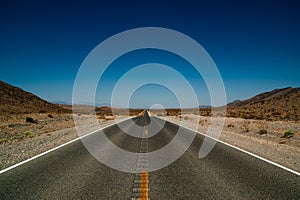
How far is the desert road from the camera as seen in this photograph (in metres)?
4.23

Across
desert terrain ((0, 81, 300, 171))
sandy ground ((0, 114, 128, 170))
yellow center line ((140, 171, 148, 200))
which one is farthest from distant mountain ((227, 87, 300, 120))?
yellow center line ((140, 171, 148, 200))

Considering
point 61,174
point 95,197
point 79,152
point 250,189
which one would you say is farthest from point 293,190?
point 79,152

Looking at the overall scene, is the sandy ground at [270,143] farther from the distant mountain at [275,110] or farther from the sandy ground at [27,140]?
the distant mountain at [275,110]

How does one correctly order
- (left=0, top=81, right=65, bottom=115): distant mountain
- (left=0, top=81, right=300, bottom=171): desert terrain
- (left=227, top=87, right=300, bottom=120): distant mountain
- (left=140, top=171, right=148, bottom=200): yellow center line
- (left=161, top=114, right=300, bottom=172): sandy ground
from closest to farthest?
(left=140, top=171, right=148, bottom=200): yellow center line
(left=161, top=114, right=300, bottom=172): sandy ground
(left=0, top=81, right=300, bottom=171): desert terrain
(left=227, top=87, right=300, bottom=120): distant mountain
(left=0, top=81, right=65, bottom=115): distant mountain

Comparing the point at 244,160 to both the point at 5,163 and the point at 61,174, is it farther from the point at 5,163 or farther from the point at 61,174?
the point at 5,163

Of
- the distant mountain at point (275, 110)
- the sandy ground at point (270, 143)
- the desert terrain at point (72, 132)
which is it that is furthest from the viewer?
the distant mountain at point (275, 110)

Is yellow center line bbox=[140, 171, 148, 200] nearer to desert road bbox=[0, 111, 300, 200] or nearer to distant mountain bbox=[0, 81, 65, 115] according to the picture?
desert road bbox=[0, 111, 300, 200]

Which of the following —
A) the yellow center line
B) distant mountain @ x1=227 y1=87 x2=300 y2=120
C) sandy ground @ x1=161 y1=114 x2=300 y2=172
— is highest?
distant mountain @ x1=227 y1=87 x2=300 y2=120

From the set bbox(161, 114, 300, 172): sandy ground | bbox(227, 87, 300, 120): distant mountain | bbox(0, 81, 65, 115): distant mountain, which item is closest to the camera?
bbox(161, 114, 300, 172): sandy ground

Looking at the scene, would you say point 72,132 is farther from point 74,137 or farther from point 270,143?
point 270,143

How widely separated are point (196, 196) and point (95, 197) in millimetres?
1829

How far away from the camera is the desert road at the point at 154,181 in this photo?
423 cm

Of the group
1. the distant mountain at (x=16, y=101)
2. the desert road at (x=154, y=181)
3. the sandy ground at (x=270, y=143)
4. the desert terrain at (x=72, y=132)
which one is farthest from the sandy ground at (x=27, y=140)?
the distant mountain at (x=16, y=101)

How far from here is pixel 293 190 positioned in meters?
4.48
